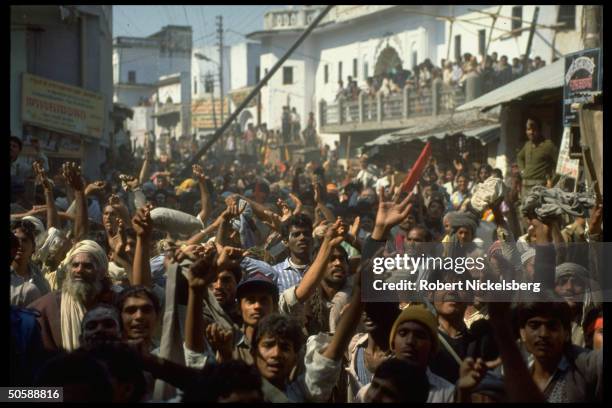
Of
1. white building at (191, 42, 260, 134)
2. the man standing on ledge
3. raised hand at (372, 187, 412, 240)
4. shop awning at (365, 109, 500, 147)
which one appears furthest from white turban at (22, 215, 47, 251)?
white building at (191, 42, 260, 134)

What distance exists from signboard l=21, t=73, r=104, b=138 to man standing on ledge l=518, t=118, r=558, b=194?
35.7ft

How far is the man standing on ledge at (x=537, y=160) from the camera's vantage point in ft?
35.2

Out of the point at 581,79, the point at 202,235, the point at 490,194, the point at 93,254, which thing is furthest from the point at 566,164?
the point at 93,254

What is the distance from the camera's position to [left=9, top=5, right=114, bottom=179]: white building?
18672 millimetres

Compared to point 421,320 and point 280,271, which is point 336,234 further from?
point 280,271

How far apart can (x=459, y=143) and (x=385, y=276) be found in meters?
16.9

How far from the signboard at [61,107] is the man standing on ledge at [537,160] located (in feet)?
35.7

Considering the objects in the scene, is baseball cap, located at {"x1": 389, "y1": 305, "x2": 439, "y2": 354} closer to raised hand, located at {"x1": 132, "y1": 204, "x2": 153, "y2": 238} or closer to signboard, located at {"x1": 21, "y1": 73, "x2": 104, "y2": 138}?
raised hand, located at {"x1": 132, "y1": 204, "x2": 153, "y2": 238}

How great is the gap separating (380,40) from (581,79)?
29363 mm

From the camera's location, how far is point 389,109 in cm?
2909

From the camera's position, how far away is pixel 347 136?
3522 centimetres

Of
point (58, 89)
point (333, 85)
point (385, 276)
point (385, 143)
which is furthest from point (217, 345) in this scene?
point (333, 85)

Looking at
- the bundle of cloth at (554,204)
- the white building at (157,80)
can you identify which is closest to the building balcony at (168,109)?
the white building at (157,80)

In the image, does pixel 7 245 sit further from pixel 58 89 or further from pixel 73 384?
pixel 58 89
